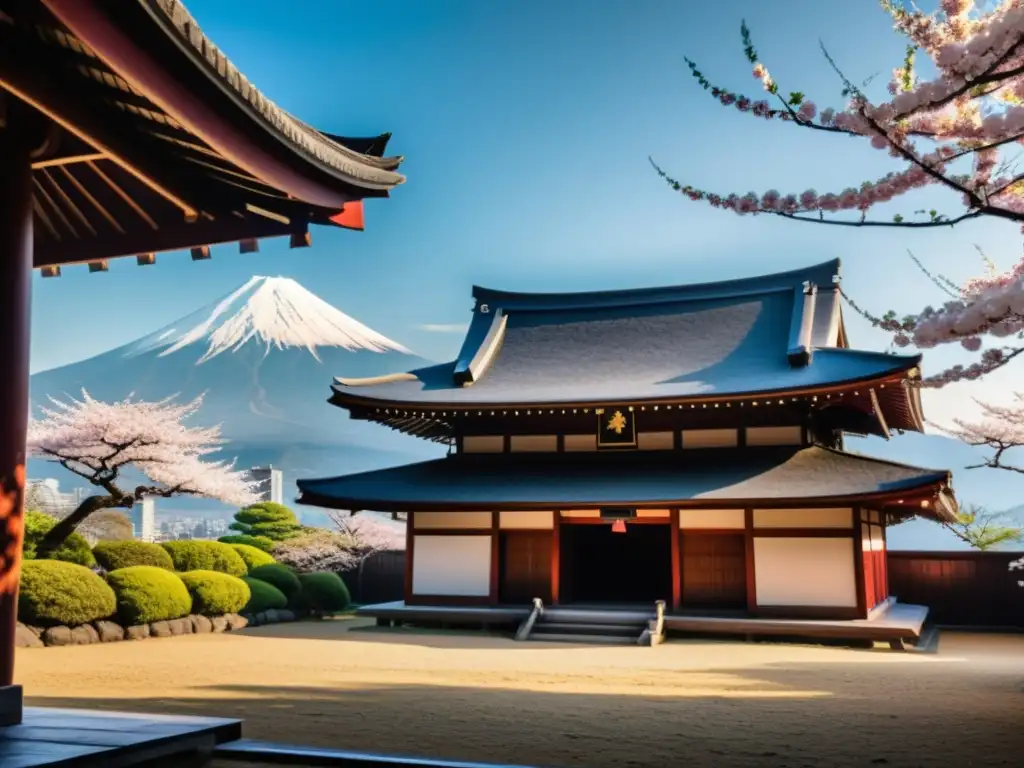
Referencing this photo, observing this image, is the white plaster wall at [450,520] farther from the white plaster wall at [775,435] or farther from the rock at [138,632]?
the white plaster wall at [775,435]

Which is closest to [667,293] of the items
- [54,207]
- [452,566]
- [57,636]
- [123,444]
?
[452,566]

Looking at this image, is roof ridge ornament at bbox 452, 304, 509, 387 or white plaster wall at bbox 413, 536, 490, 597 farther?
roof ridge ornament at bbox 452, 304, 509, 387

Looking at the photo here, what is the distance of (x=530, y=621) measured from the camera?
15711 millimetres

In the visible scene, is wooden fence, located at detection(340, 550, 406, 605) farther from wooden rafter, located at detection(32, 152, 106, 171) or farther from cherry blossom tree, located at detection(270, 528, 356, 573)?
wooden rafter, located at detection(32, 152, 106, 171)

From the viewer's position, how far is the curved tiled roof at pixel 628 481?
15227 millimetres

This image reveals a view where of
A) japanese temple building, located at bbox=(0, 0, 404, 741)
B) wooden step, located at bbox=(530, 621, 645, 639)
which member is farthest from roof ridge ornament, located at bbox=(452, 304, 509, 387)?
japanese temple building, located at bbox=(0, 0, 404, 741)

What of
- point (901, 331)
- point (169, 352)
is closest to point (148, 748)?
point (901, 331)

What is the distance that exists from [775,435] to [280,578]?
10.9 meters

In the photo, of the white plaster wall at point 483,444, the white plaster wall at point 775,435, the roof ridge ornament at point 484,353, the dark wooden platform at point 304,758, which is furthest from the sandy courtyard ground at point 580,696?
the roof ridge ornament at point 484,353

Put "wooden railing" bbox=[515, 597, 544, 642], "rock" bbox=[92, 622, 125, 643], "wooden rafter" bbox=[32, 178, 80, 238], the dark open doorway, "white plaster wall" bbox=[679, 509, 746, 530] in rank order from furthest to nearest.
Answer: the dark open doorway → "white plaster wall" bbox=[679, 509, 746, 530] → "wooden railing" bbox=[515, 597, 544, 642] → "rock" bbox=[92, 622, 125, 643] → "wooden rafter" bbox=[32, 178, 80, 238]

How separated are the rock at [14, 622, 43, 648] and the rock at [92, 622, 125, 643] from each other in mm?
1008

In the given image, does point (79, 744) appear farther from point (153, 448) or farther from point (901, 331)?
point (153, 448)

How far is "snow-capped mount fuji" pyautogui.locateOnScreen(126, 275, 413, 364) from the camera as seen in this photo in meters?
172

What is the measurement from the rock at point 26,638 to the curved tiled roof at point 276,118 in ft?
37.0
